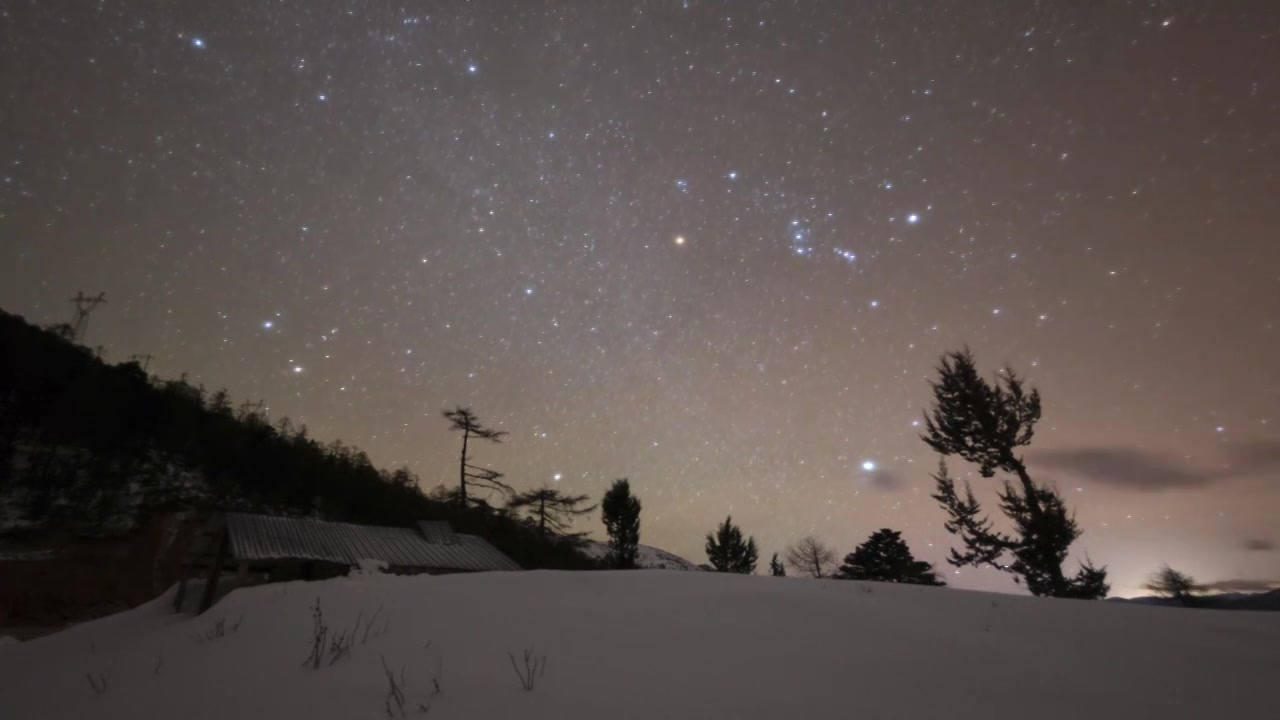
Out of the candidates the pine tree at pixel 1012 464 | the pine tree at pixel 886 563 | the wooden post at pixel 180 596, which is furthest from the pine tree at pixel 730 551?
the wooden post at pixel 180 596

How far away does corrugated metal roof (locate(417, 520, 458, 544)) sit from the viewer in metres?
23.1

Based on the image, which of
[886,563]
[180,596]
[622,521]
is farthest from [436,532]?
[886,563]

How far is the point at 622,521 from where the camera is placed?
41.2 metres

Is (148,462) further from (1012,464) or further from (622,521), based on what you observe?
(1012,464)

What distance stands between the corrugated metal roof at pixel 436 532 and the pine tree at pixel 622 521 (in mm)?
18802

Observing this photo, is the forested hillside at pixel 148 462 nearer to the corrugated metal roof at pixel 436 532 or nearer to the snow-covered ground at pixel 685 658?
the corrugated metal roof at pixel 436 532

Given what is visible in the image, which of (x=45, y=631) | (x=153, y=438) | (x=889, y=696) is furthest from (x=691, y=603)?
(x=153, y=438)

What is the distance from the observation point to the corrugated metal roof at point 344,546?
17047 mm

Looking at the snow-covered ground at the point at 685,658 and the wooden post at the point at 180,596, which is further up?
the snow-covered ground at the point at 685,658

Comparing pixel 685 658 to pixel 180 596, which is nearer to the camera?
pixel 685 658

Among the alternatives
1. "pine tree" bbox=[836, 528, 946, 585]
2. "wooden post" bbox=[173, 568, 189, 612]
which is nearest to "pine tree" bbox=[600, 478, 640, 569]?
"pine tree" bbox=[836, 528, 946, 585]

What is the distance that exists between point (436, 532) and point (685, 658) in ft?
72.0

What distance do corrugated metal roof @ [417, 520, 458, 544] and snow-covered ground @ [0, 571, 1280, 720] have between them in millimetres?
16426

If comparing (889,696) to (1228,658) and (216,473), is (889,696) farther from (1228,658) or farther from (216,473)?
(216,473)
